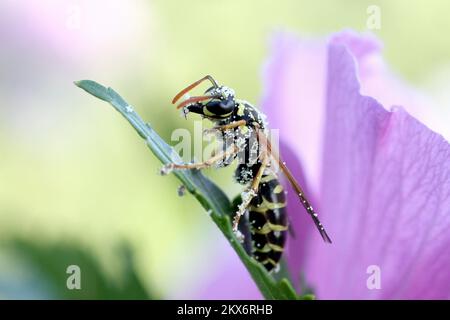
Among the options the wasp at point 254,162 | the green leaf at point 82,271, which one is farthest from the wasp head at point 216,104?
the green leaf at point 82,271

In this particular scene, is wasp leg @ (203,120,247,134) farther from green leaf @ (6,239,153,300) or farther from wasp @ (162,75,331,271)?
green leaf @ (6,239,153,300)

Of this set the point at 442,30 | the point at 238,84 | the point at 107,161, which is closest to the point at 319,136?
the point at 107,161

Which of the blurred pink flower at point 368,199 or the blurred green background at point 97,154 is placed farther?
the blurred green background at point 97,154

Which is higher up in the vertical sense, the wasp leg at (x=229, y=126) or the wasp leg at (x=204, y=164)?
the wasp leg at (x=229, y=126)

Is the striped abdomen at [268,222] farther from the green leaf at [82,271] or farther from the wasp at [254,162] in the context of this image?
the green leaf at [82,271]

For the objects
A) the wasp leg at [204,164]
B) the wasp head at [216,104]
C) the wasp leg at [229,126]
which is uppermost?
the wasp head at [216,104]

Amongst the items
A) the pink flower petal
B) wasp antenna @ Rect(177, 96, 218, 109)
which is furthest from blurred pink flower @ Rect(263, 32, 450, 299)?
wasp antenna @ Rect(177, 96, 218, 109)

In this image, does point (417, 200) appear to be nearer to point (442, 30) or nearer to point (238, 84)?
point (238, 84)
